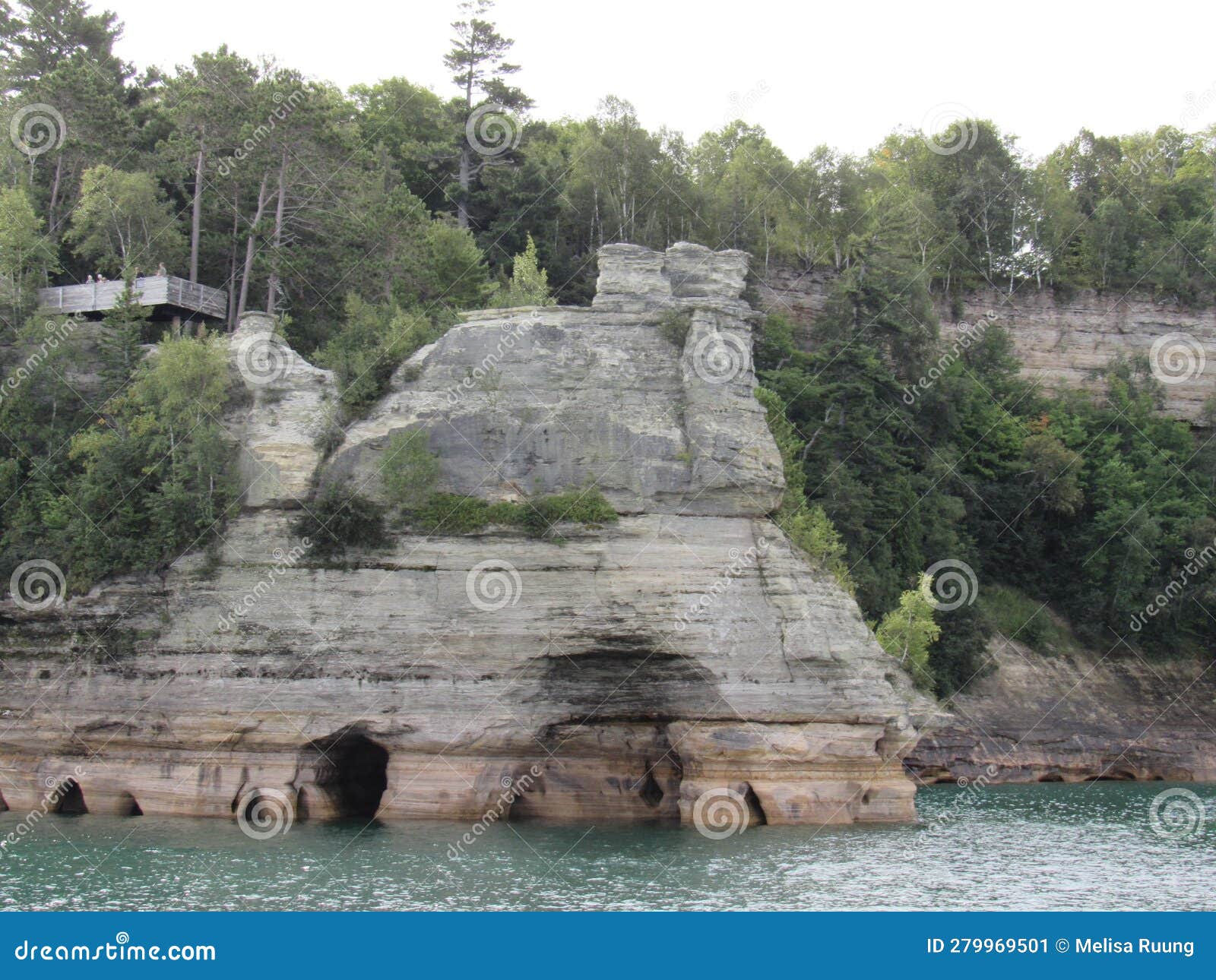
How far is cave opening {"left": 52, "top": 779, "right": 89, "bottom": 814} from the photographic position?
3269cm

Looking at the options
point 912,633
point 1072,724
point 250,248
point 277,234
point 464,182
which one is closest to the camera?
point 912,633

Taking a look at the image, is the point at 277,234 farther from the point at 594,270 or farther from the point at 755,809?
the point at 755,809

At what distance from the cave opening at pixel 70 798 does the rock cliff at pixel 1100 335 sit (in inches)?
1675

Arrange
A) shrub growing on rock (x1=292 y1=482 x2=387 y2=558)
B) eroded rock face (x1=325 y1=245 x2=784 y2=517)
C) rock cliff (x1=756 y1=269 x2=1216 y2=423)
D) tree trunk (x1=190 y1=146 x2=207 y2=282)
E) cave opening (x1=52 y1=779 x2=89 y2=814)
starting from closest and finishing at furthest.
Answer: cave opening (x1=52 y1=779 x2=89 y2=814)
shrub growing on rock (x1=292 y1=482 x2=387 y2=558)
eroded rock face (x1=325 y1=245 x2=784 y2=517)
tree trunk (x1=190 y1=146 x2=207 y2=282)
rock cliff (x1=756 y1=269 x2=1216 y2=423)

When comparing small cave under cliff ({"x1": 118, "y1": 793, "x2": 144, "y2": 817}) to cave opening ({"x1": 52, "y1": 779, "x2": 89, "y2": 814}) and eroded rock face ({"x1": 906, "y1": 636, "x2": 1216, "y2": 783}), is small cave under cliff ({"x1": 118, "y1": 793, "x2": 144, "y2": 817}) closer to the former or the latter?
cave opening ({"x1": 52, "y1": 779, "x2": 89, "y2": 814})

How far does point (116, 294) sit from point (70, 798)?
50.7 ft

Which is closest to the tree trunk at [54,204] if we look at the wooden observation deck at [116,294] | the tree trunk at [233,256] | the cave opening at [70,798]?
the wooden observation deck at [116,294]

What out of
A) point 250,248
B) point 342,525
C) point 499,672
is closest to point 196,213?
point 250,248

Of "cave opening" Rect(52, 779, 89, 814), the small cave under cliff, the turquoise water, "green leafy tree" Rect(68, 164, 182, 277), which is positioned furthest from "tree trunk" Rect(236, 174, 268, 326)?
the turquoise water

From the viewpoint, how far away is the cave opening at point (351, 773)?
106 feet

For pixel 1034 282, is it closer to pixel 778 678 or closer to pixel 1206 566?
pixel 1206 566

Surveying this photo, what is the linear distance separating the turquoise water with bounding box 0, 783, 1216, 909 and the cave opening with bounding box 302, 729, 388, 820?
4.75ft

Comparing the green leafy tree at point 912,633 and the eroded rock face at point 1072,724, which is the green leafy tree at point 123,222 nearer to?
the green leafy tree at point 912,633

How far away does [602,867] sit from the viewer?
26.3m
